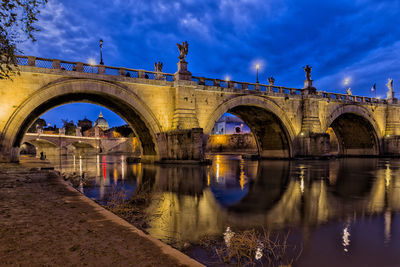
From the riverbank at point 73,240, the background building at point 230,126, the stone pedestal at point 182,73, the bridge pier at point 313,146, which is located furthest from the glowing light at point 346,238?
the background building at point 230,126

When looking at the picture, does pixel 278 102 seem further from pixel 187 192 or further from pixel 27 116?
pixel 27 116

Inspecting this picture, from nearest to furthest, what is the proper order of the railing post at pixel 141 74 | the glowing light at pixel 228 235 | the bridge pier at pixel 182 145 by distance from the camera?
the glowing light at pixel 228 235 < the bridge pier at pixel 182 145 < the railing post at pixel 141 74

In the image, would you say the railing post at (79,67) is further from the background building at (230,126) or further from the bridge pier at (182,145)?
the background building at (230,126)

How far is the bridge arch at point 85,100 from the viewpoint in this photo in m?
14.3

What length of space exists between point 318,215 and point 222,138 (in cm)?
5114

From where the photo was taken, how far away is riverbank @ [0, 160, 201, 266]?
2184 millimetres

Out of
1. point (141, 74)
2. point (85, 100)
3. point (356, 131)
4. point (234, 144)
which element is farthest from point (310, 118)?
point (234, 144)

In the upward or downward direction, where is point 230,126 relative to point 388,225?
upward

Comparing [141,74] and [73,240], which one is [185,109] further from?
[73,240]

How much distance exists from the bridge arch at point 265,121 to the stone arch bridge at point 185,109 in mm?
89

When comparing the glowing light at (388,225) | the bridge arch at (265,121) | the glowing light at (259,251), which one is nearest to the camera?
the glowing light at (259,251)

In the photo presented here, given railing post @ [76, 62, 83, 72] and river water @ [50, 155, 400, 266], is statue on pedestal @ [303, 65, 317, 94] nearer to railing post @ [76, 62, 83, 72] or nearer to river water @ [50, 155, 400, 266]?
river water @ [50, 155, 400, 266]

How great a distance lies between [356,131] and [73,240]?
3848cm

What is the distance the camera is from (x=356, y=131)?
33.4 m
